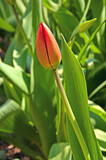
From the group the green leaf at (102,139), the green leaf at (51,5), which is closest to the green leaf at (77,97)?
the green leaf at (102,139)

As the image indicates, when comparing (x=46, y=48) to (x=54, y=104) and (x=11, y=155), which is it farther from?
(x=11, y=155)

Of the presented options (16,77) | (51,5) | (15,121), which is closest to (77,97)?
(16,77)

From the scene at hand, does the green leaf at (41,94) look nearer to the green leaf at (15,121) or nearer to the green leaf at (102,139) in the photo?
the green leaf at (15,121)

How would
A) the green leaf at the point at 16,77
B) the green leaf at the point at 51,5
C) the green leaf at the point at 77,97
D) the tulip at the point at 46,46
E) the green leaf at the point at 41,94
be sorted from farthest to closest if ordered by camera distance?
the green leaf at the point at 51,5
the green leaf at the point at 41,94
the green leaf at the point at 16,77
the green leaf at the point at 77,97
the tulip at the point at 46,46

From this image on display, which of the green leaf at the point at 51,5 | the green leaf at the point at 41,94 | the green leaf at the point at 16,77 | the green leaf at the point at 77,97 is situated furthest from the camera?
the green leaf at the point at 51,5

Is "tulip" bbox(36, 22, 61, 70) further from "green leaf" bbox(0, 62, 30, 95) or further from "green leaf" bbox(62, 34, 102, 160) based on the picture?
"green leaf" bbox(0, 62, 30, 95)

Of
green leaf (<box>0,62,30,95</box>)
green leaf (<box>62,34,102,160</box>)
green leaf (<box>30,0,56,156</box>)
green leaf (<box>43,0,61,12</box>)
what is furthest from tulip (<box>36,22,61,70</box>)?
green leaf (<box>43,0,61,12</box>)

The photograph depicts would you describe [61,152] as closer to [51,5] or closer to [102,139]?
[102,139]
